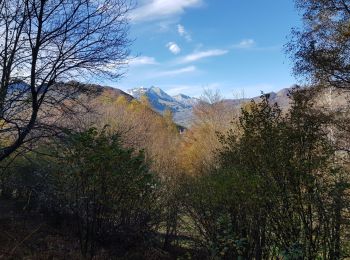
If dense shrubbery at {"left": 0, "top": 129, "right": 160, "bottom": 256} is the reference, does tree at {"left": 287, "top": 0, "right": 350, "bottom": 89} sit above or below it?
above

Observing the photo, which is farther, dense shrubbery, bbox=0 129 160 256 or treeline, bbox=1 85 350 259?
dense shrubbery, bbox=0 129 160 256

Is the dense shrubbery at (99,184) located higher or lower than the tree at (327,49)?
lower

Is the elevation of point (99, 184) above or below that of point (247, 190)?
below

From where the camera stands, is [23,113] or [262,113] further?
[23,113]

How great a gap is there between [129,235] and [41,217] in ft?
15.0

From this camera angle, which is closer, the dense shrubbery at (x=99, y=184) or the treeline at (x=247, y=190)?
the treeline at (x=247, y=190)

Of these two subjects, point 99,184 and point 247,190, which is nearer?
point 247,190

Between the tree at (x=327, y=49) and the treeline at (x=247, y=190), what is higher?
the tree at (x=327, y=49)

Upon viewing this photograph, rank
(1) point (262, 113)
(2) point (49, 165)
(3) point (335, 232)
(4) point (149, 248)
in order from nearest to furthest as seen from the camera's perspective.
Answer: (3) point (335, 232) < (1) point (262, 113) < (2) point (49, 165) < (4) point (149, 248)

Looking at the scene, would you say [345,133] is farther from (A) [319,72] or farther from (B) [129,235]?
(B) [129,235]

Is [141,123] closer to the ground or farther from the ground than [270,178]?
farther from the ground

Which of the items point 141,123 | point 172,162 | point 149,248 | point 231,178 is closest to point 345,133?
point 231,178

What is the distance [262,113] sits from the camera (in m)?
7.37

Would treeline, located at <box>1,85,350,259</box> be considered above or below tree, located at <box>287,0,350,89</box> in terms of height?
below
